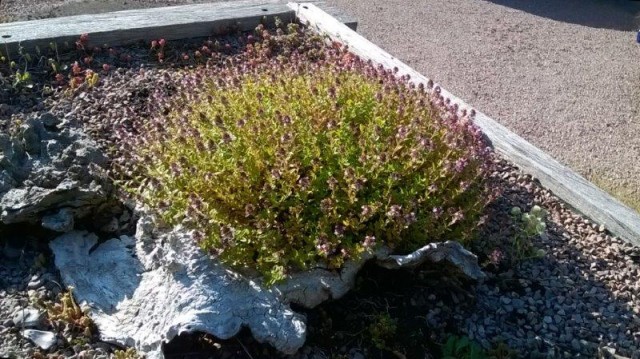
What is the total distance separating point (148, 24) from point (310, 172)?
276 centimetres

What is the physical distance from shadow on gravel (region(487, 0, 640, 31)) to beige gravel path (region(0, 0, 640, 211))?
13 mm

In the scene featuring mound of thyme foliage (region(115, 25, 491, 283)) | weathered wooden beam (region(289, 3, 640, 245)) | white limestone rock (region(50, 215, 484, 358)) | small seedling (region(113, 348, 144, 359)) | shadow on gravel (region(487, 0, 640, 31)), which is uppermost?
mound of thyme foliage (region(115, 25, 491, 283))

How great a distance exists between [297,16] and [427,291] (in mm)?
3174

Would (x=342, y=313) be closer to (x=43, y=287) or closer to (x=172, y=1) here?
(x=43, y=287)

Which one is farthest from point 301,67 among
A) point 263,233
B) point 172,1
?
point 172,1

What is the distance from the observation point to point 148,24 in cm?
524

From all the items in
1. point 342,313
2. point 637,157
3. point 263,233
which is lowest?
point 637,157

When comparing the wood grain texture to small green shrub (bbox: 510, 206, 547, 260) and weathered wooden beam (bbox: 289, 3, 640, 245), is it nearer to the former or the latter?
weathered wooden beam (bbox: 289, 3, 640, 245)

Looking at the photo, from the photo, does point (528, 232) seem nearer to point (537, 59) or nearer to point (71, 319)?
point (71, 319)

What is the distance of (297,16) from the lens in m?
5.70

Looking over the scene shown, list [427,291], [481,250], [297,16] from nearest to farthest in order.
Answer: [427,291] → [481,250] → [297,16]

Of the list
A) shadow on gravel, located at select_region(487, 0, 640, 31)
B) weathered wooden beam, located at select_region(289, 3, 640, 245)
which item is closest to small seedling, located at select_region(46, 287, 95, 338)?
weathered wooden beam, located at select_region(289, 3, 640, 245)

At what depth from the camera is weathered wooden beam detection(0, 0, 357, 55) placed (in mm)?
4918

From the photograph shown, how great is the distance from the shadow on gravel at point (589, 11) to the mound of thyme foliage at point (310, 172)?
203 inches
